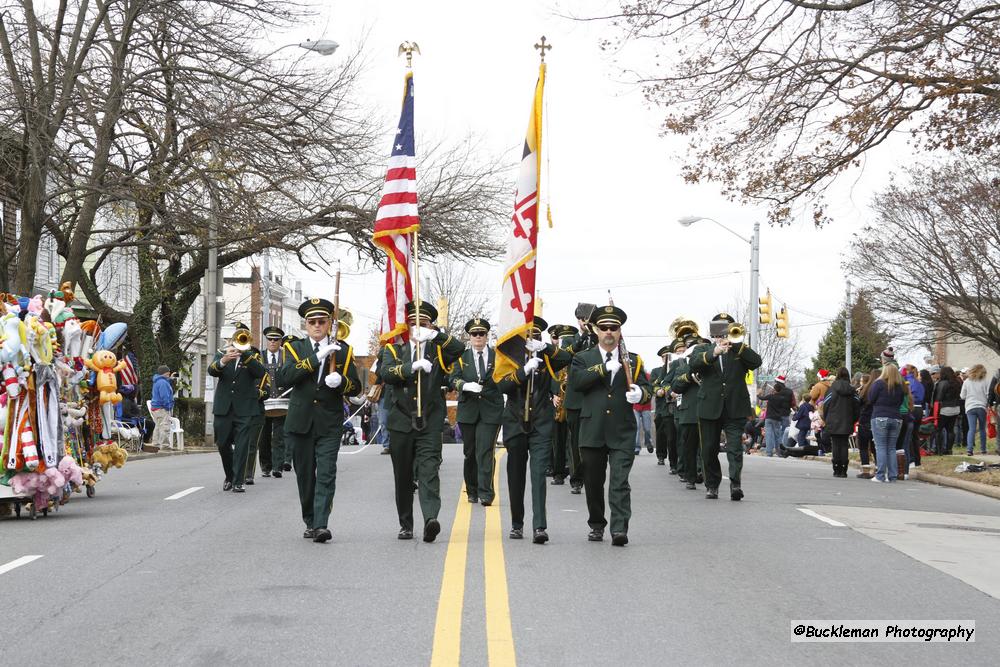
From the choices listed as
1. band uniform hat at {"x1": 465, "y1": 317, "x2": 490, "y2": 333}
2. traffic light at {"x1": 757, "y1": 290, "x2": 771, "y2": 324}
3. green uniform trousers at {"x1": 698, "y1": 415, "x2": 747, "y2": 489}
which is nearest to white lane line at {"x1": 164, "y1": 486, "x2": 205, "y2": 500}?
band uniform hat at {"x1": 465, "y1": 317, "x2": 490, "y2": 333}

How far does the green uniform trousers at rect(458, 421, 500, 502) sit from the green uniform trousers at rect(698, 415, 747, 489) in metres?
2.67

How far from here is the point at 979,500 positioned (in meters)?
17.0

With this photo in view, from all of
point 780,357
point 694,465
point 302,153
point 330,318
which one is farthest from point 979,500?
point 780,357

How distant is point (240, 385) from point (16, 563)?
683cm

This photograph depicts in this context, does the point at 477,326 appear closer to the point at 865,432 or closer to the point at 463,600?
the point at 463,600

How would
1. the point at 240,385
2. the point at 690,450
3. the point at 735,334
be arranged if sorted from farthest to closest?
the point at 690,450 → the point at 240,385 → the point at 735,334

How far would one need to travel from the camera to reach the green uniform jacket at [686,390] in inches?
639

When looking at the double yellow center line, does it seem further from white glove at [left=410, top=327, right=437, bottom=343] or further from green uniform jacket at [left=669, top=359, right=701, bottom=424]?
green uniform jacket at [left=669, top=359, right=701, bottom=424]

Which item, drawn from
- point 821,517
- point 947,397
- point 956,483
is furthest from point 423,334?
point 947,397

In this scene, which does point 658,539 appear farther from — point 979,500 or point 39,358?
point 979,500

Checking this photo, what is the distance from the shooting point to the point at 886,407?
19266mm

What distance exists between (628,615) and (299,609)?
1.94m

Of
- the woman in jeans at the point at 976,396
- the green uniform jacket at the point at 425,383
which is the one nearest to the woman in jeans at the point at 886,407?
the woman in jeans at the point at 976,396

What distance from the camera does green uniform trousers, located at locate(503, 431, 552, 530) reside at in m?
11.0
